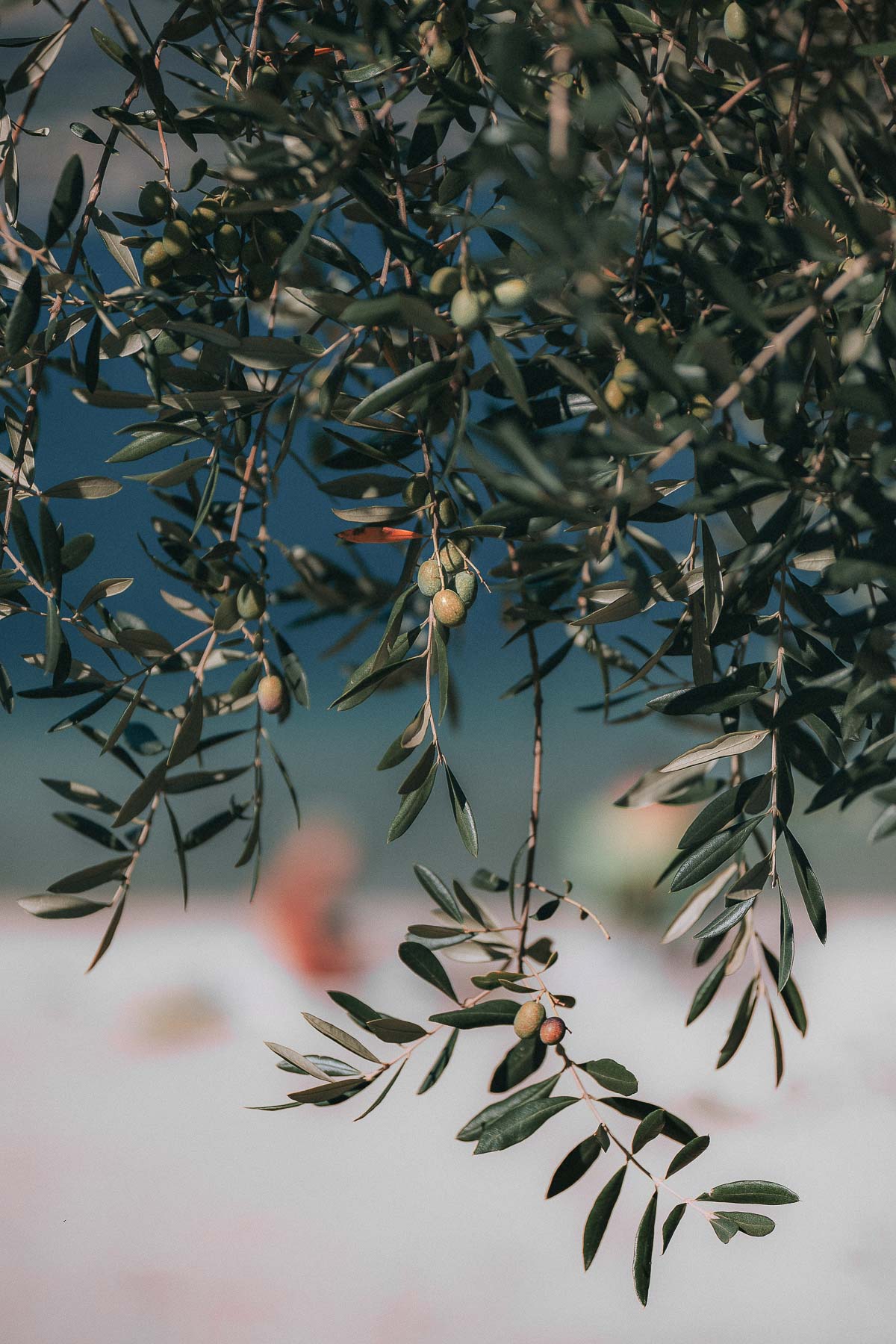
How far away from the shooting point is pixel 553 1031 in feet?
1.79

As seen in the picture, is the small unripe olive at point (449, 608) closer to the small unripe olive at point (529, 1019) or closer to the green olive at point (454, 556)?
the green olive at point (454, 556)

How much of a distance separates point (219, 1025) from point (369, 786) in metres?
0.43

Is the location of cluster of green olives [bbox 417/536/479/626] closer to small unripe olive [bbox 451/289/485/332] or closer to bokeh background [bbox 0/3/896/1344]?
small unripe olive [bbox 451/289/485/332]

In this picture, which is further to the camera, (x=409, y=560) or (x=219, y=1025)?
(x=219, y=1025)

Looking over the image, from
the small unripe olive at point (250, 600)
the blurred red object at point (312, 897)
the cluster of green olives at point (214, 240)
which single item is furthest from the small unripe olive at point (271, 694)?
the blurred red object at point (312, 897)

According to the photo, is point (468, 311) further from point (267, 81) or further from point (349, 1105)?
point (349, 1105)

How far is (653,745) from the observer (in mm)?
1587

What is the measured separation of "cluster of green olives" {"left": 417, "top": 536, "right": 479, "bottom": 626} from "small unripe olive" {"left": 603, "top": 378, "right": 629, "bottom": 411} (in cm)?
9

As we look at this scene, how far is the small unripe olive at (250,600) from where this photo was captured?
52cm

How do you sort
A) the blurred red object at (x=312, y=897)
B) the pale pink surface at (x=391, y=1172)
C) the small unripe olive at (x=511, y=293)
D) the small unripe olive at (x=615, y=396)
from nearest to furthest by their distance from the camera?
the small unripe olive at (x=511, y=293) → the small unripe olive at (x=615, y=396) → the pale pink surface at (x=391, y=1172) → the blurred red object at (x=312, y=897)

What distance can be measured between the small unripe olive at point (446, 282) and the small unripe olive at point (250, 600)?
18 centimetres

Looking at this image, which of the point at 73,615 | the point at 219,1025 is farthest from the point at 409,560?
the point at 219,1025

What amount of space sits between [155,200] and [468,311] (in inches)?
9.7

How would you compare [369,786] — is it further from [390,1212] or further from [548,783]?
[390,1212]
